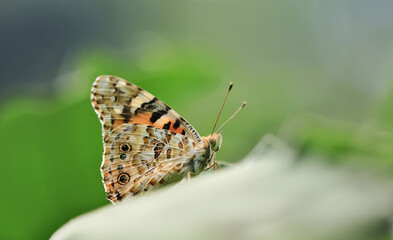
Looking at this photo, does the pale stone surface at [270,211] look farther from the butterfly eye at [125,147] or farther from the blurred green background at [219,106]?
the butterfly eye at [125,147]

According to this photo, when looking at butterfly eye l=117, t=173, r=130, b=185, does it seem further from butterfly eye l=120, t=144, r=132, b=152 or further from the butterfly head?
the butterfly head

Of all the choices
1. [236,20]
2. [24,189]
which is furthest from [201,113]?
[236,20]

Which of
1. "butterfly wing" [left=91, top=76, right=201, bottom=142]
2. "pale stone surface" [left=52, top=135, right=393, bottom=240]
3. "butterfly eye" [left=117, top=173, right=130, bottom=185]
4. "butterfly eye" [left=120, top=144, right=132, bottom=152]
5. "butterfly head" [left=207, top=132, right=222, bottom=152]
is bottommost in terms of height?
"butterfly eye" [left=117, top=173, right=130, bottom=185]

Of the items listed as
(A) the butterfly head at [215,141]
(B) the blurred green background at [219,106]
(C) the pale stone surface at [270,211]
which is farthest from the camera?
(A) the butterfly head at [215,141]

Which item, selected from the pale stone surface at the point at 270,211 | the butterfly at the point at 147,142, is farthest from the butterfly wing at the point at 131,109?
the pale stone surface at the point at 270,211

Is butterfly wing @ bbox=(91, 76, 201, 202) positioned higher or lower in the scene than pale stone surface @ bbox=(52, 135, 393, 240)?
lower

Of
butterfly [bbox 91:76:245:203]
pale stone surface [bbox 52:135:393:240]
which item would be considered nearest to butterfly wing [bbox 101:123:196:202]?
butterfly [bbox 91:76:245:203]

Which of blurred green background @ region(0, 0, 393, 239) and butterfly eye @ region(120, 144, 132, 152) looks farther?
butterfly eye @ region(120, 144, 132, 152)
